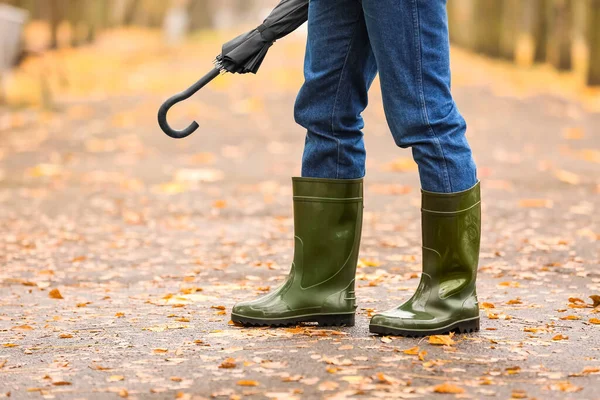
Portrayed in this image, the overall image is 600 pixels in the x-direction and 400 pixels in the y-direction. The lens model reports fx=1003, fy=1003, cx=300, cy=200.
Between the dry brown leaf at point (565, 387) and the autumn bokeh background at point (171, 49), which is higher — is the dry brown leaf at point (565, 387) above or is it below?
below

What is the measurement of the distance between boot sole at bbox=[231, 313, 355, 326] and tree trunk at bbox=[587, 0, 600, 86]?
51.8ft

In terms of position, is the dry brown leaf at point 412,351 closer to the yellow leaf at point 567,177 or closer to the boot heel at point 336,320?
the boot heel at point 336,320

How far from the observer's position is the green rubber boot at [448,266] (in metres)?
3.42

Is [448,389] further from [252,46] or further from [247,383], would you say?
[252,46]

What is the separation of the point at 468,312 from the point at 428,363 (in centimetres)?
51

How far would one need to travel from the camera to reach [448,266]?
3.47 meters

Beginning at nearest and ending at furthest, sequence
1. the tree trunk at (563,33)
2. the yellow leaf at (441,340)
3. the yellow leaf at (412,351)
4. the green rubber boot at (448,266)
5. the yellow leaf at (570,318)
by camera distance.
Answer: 1. the yellow leaf at (412,351)
2. the yellow leaf at (441,340)
3. the green rubber boot at (448,266)
4. the yellow leaf at (570,318)
5. the tree trunk at (563,33)

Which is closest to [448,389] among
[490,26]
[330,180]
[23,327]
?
[330,180]

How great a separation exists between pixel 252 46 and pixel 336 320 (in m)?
1.03

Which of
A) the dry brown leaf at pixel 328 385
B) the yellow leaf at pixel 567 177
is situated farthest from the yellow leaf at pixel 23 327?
the yellow leaf at pixel 567 177

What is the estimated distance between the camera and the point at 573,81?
21.1 meters

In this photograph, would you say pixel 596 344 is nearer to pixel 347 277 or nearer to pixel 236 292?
pixel 347 277

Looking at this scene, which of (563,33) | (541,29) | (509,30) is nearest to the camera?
(563,33)

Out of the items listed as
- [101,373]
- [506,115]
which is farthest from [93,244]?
[506,115]
